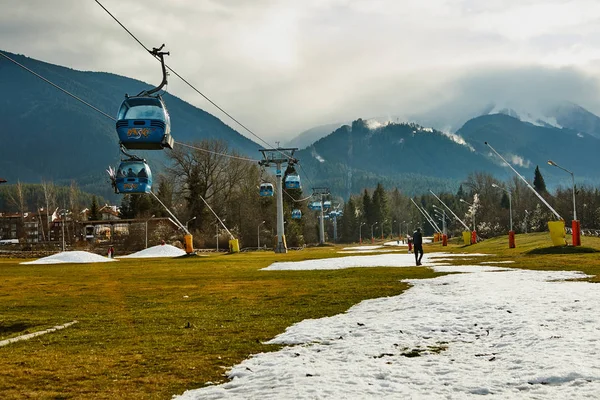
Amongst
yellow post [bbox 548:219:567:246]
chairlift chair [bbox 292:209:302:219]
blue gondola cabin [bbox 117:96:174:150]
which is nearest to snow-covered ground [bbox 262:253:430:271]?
yellow post [bbox 548:219:567:246]

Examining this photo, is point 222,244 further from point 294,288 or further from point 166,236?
point 294,288

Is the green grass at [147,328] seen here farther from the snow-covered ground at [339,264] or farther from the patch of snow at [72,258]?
the patch of snow at [72,258]

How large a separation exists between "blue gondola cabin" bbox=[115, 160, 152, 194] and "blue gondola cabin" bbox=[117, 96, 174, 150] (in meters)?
6.70

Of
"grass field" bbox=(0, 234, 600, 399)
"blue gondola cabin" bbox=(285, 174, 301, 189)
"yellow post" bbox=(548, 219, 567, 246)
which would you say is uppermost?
"blue gondola cabin" bbox=(285, 174, 301, 189)

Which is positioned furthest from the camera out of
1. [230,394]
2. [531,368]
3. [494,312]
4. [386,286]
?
[386,286]

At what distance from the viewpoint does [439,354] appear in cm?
1079

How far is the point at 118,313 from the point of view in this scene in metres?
17.7

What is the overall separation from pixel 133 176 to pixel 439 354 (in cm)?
2427

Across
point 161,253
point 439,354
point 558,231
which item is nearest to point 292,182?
point 161,253

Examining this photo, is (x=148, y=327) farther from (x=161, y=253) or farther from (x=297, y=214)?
(x=297, y=214)

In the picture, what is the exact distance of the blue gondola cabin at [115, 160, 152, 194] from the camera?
105ft

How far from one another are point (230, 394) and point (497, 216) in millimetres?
138481

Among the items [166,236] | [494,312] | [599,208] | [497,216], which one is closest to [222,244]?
[166,236]

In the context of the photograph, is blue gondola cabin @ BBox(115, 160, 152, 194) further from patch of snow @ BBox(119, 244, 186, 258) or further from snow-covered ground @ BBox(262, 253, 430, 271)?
patch of snow @ BBox(119, 244, 186, 258)
